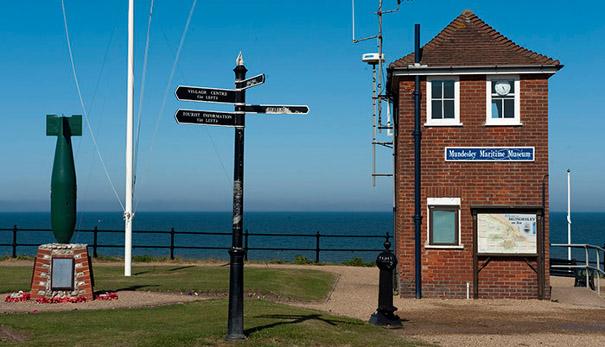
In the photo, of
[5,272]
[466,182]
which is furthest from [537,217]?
[5,272]

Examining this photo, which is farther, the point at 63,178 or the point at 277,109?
the point at 63,178

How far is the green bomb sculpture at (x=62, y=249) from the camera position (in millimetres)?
16891

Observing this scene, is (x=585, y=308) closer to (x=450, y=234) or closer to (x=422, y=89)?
(x=450, y=234)

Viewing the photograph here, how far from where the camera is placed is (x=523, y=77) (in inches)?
771

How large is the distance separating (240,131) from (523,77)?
10.6 m

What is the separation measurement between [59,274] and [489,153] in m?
9.82

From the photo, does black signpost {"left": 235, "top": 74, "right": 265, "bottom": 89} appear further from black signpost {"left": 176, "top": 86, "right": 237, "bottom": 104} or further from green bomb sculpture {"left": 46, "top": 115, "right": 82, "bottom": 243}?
green bomb sculpture {"left": 46, "top": 115, "right": 82, "bottom": 243}

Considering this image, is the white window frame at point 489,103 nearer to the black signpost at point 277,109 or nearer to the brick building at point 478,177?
the brick building at point 478,177

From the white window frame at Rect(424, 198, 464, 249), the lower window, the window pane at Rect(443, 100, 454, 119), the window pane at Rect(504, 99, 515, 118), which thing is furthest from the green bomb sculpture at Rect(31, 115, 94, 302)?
the window pane at Rect(504, 99, 515, 118)

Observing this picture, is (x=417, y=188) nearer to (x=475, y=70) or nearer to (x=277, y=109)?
(x=475, y=70)

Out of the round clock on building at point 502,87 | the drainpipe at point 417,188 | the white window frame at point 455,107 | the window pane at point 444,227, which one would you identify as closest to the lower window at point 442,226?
the window pane at point 444,227

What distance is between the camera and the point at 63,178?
1692cm

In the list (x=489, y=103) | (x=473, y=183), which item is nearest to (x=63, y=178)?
(x=473, y=183)

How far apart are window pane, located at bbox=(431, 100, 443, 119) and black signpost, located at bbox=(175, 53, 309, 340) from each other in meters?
9.55
